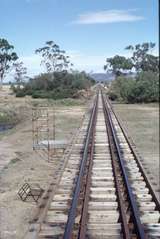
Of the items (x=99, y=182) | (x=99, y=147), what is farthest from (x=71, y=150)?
(x=99, y=182)

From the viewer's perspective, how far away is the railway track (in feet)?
30.8

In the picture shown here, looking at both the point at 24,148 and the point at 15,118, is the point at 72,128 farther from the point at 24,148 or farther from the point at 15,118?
the point at 15,118

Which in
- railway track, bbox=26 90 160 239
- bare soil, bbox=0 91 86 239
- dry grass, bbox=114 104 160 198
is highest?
railway track, bbox=26 90 160 239

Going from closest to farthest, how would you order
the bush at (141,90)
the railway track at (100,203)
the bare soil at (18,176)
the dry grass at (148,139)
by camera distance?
the railway track at (100,203) < the bare soil at (18,176) < the dry grass at (148,139) < the bush at (141,90)

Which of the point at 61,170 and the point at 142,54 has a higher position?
the point at 142,54

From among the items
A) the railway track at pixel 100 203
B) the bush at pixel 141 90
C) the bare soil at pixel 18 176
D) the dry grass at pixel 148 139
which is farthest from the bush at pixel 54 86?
the railway track at pixel 100 203

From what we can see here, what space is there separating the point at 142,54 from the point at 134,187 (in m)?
127

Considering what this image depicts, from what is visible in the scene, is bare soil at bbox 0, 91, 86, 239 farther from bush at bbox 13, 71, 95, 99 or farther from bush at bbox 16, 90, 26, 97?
bush at bbox 16, 90, 26, 97

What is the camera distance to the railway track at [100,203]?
9.38 metres

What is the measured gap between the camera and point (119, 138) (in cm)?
2348

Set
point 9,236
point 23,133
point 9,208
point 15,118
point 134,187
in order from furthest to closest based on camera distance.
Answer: point 15,118, point 23,133, point 134,187, point 9,208, point 9,236

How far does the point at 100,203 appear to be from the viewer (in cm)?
1128

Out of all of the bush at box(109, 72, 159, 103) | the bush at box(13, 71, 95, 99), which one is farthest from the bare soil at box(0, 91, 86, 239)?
the bush at box(13, 71, 95, 99)

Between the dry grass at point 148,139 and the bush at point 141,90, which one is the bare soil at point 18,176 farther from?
the bush at point 141,90
